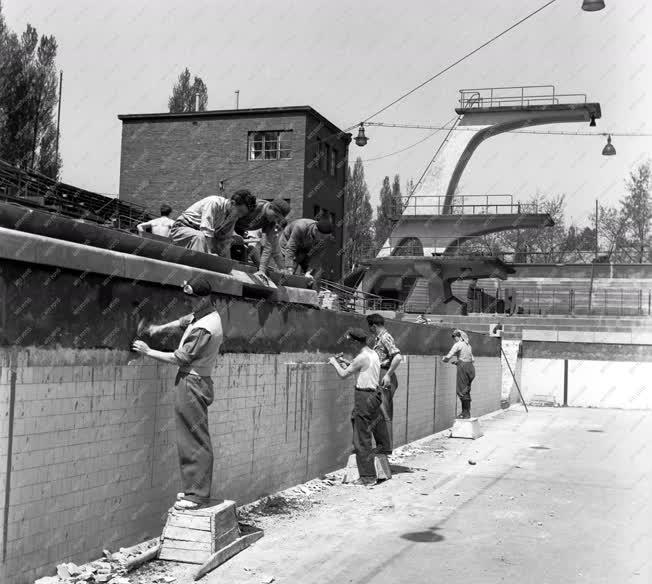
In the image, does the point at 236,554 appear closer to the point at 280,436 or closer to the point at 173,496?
the point at 173,496

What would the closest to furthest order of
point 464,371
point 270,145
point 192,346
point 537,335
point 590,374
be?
1. point 192,346
2. point 464,371
3. point 590,374
4. point 537,335
5. point 270,145

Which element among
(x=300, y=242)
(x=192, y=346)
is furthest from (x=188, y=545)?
(x=300, y=242)

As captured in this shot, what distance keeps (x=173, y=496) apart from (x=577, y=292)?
4020cm

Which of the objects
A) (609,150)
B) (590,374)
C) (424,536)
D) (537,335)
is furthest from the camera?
(609,150)

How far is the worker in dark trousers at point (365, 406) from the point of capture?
10.3 meters

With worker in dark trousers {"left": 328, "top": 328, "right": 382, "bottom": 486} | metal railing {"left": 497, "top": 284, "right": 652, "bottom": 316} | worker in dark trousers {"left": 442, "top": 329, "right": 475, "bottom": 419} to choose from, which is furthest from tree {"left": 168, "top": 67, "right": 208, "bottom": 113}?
worker in dark trousers {"left": 328, "top": 328, "right": 382, "bottom": 486}

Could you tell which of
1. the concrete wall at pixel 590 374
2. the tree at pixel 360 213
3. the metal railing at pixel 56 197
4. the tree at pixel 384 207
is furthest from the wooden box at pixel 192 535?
the tree at pixel 384 207

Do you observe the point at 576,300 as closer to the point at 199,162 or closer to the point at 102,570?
the point at 199,162

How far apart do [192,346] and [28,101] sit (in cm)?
3125

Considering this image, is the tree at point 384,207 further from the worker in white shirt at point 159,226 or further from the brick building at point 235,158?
the worker in white shirt at point 159,226

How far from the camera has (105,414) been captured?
6207mm

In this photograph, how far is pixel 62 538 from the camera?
5.70m

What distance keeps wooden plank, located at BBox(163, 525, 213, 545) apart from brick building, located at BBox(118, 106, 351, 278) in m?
28.3

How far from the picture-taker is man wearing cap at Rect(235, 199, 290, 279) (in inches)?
363
